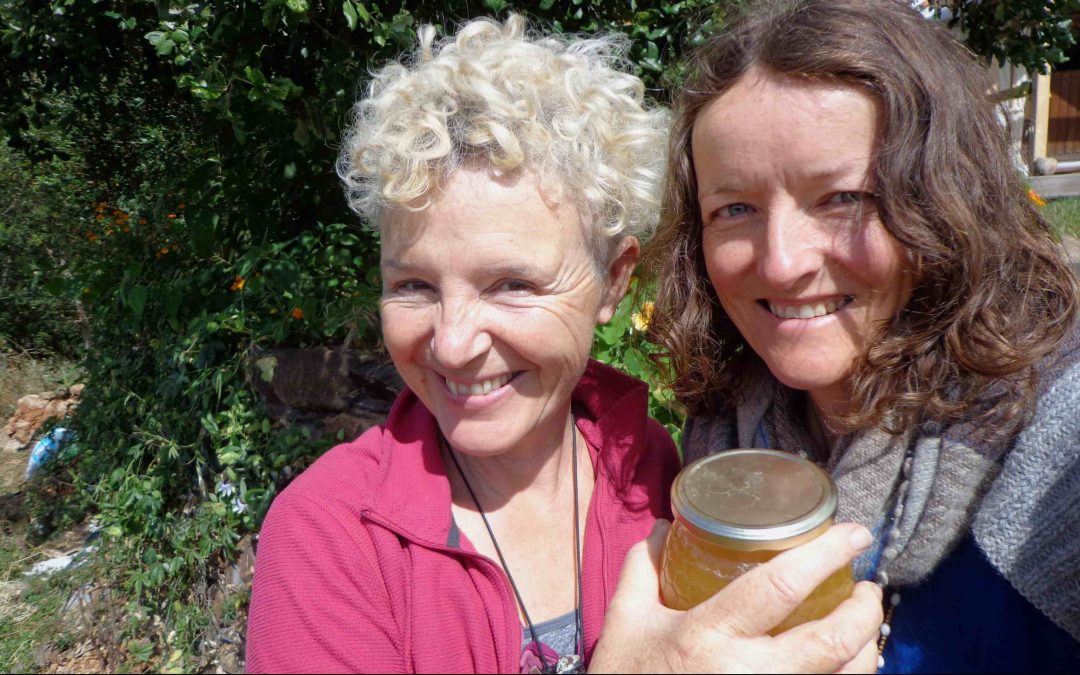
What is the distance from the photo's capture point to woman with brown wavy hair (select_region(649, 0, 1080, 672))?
4.44ft

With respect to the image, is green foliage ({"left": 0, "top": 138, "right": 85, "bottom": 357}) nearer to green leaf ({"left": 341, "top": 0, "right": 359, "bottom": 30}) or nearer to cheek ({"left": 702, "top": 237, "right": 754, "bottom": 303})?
green leaf ({"left": 341, "top": 0, "right": 359, "bottom": 30})

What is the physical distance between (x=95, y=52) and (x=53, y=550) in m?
2.48

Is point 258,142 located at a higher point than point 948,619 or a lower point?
higher

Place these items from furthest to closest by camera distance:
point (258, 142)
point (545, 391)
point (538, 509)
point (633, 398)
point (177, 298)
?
point (177, 298) → point (258, 142) → point (633, 398) → point (538, 509) → point (545, 391)

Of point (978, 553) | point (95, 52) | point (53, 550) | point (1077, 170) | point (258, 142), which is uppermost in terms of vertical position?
point (95, 52)

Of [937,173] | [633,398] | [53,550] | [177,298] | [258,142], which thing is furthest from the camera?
[53,550]

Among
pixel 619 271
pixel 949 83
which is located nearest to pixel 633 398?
pixel 619 271

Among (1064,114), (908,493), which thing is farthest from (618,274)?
(1064,114)

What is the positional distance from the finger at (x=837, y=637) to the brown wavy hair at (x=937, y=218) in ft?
Result: 1.60

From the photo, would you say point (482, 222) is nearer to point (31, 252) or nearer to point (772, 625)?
point (772, 625)

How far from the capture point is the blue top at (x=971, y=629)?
1.36 m

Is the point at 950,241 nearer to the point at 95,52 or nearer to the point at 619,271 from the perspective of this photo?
the point at 619,271

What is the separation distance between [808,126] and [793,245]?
21cm

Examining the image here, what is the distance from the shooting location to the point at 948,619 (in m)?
1.43
